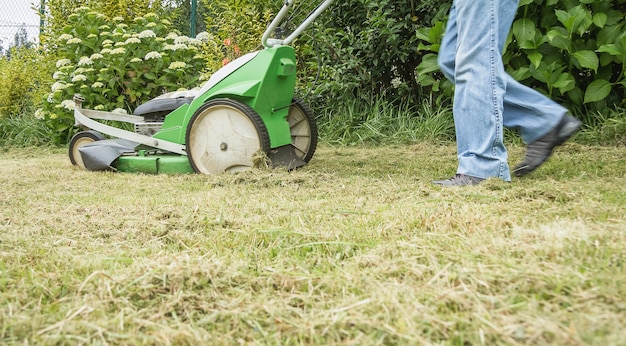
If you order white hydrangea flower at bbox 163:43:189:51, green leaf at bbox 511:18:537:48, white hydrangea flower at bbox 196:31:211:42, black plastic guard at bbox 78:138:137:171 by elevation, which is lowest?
black plastic guard at bbox 78:138:137:171

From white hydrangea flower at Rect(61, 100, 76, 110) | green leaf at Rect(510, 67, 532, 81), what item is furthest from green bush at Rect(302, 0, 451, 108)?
white hydrangea flower at Rect(61, 100, 76, 110)

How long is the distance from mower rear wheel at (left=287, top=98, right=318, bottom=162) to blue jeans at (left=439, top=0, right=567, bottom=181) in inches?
41.9

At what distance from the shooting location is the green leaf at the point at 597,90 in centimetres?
357

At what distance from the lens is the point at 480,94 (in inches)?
84.2

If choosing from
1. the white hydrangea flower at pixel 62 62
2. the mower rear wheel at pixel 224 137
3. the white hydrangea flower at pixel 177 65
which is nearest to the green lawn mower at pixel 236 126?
the mower rear wheel at pixel 224 137

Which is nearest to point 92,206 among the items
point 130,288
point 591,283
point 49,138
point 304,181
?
point 304,181

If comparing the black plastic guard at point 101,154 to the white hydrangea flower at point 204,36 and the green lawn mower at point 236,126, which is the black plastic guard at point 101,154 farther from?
the white hydrangea flower at point 204,36

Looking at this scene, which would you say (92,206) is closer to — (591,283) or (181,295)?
(181,295)

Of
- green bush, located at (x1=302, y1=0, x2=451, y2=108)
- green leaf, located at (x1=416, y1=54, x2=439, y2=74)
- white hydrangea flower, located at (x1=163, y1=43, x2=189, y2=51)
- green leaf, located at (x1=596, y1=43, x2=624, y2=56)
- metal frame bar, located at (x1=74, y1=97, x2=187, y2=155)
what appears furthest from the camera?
white hydrangea flower, located at (x1=163, y1=43, x2=189, y2=51)

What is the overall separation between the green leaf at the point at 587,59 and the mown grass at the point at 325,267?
1564 mm

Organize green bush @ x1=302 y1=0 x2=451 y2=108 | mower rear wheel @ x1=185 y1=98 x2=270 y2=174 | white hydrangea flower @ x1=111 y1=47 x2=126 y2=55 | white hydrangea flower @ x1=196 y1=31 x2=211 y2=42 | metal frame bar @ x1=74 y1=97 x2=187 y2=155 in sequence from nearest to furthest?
mower rear wheel @ x1=185 y1=98 x2=270 y2=174 → metal frame bar @ x1=74 y1=97 x2=187 y2=155 → green bush @ x1=302 y1=0 x2=451 y2=108 → white hydrangea flower @ x1=111 y1=47 x2=126 y2=55 → white hydrangea flower @ x1=196 y1=31 x2=211 y2=42

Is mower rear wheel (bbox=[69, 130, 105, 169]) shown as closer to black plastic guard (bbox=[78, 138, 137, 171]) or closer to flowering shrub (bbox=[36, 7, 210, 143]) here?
black plastic guard (bbox=[78, 138, 137, 171])

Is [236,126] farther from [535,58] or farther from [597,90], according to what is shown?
[597,90]

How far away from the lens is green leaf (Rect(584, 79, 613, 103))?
3.57m
